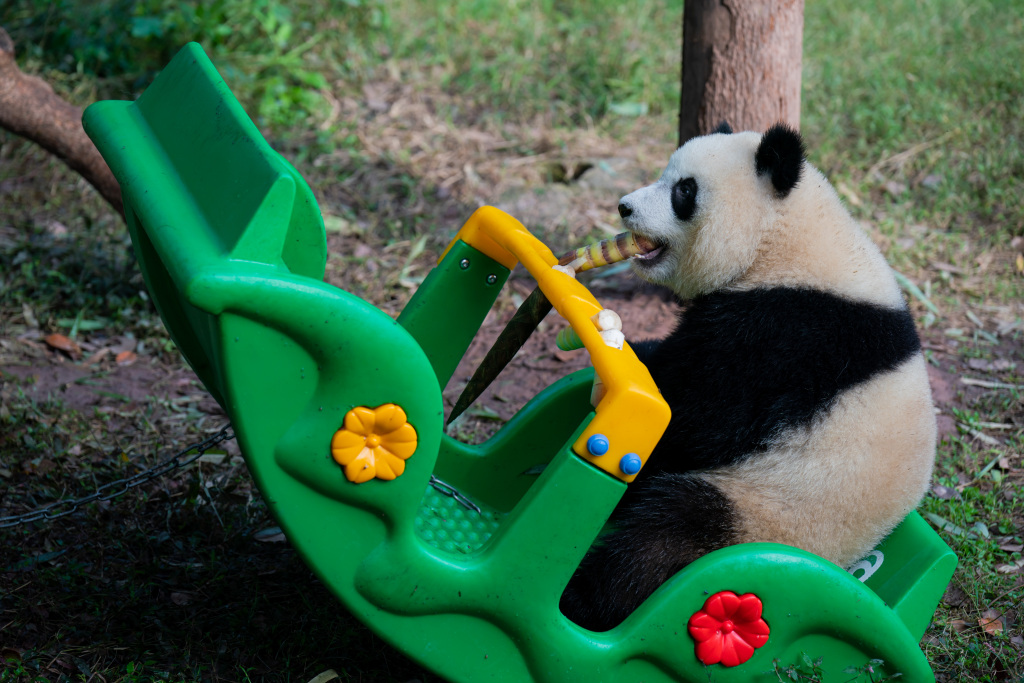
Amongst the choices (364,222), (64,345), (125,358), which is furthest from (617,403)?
(364,222)

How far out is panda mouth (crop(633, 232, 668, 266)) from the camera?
2.16 metres

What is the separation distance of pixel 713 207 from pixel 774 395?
0.50 metres

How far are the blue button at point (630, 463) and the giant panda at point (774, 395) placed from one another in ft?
1.02

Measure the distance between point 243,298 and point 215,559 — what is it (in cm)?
135

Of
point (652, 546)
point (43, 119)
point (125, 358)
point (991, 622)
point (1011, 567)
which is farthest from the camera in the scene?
point (125, 358)

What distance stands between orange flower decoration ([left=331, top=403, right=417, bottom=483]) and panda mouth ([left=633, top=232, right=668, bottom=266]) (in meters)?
0.90

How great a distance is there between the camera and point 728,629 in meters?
1.73

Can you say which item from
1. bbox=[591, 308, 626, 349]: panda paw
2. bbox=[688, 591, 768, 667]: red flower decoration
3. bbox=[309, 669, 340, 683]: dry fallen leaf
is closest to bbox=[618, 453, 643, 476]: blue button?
bbox=[591, 308, 626, 349]: panda paw

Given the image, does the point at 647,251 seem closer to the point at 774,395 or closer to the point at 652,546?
the point at 774,395

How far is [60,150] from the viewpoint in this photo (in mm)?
3447

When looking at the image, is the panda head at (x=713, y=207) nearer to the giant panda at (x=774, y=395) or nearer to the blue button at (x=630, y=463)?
the giant panda at (x=774, y=395)

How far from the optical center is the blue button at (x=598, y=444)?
160 centimetres

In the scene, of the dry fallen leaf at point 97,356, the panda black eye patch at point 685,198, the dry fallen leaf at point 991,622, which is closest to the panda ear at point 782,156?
the panda black eye patch at point 685,198

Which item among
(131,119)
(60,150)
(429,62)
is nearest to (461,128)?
(429,62)
